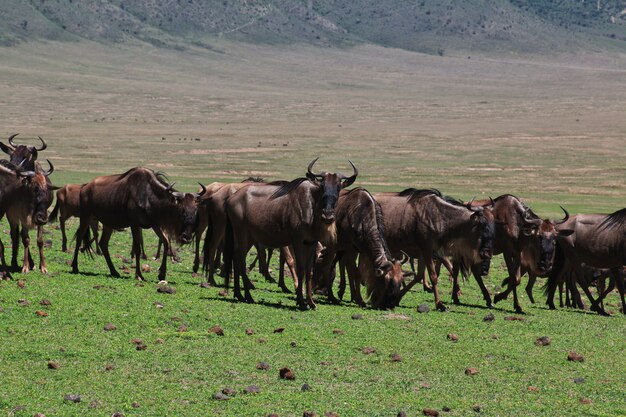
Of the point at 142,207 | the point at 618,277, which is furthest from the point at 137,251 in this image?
the point at 618,277

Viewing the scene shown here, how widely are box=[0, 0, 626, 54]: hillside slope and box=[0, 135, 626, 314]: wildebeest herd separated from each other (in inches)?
5279

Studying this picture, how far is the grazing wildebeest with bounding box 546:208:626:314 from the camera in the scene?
15992mm

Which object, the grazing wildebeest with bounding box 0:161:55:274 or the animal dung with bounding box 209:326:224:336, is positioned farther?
the grazing wildebeest with bounding box 0:161:55:274

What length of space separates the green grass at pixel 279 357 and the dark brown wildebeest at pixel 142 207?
154 cm

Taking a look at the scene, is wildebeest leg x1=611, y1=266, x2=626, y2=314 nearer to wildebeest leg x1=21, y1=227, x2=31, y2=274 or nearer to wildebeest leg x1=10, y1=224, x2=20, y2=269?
wildebeest leg x1=21, y1=227, x2=31, y2=274

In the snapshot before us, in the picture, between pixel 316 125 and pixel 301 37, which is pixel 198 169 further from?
pixel 301 37

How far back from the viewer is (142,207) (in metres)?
15.8

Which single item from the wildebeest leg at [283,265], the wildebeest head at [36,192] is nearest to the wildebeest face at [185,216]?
the wildebeest leg at [283,265]

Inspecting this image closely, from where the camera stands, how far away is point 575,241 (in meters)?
16.3

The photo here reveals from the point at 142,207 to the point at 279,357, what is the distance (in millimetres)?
5960

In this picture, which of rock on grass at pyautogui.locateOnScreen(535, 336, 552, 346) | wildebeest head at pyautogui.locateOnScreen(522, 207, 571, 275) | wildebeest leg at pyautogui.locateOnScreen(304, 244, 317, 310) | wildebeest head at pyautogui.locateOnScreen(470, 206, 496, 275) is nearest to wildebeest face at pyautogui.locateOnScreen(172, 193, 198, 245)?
wildebeest leg at pyautogui.locateOnScreen(304, 244, 317, 310)

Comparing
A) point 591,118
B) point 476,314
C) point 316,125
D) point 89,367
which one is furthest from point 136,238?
point 591,118

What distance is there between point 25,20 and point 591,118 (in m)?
92.8

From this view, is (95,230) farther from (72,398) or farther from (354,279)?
(72,398)
